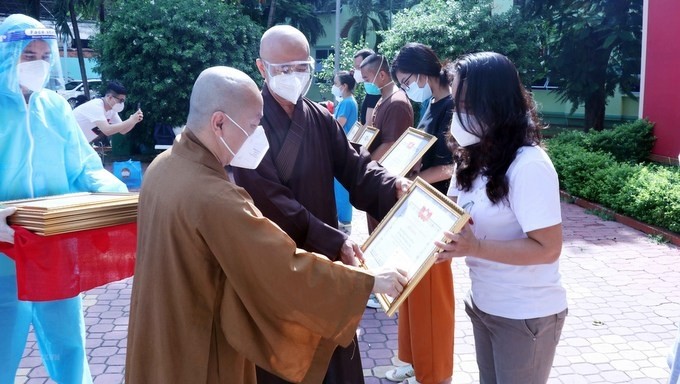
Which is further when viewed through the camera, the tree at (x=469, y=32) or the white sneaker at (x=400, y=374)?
the tree at (x=469, y=32)

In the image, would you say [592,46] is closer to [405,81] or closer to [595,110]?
[595,110]

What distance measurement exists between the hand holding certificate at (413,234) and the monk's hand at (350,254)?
0.05m

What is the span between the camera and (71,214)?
254 cm

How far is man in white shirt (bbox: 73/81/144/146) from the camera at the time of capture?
287 inches

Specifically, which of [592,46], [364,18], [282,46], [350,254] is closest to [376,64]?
[282,46]

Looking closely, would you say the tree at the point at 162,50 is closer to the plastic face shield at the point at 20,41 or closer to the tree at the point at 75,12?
the tree at the point at 75,12

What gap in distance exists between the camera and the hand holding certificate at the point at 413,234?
220cm

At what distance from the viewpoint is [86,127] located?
721cm

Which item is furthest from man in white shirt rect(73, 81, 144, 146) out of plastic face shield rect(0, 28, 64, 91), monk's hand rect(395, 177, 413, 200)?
monk's hand rect(395, 177, 413, 200)

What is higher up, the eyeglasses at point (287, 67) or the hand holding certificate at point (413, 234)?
the eyeglasses at point (287, 67)

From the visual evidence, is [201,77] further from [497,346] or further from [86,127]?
[86,127]

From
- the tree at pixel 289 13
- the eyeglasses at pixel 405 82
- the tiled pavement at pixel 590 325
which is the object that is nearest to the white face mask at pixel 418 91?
the eyeglasses at pixel 405 82

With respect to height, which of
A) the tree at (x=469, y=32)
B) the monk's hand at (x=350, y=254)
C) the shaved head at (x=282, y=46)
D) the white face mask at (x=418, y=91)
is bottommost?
the monk's hand at (x=350, y=254)

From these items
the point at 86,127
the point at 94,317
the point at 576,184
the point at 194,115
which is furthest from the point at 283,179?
the point at 576,184
